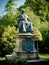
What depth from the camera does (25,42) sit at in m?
19.8

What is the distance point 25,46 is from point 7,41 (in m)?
8.23

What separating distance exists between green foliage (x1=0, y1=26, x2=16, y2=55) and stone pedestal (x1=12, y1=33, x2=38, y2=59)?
779cm

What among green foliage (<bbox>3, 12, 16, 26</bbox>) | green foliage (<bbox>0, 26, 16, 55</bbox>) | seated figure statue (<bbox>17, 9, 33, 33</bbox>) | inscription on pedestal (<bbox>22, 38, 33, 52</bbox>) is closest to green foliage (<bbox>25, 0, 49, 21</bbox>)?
green foliage (<bbox>3, 12, 16, 26</bbox>)

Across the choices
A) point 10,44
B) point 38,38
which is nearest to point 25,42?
point 10,44

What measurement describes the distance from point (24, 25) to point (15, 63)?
6.16m

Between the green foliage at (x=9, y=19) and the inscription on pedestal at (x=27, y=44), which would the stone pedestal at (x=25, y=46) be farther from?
the green foliage at (x=9, y=19)

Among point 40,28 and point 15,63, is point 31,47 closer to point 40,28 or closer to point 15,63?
point 15,63

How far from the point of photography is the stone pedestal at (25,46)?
19594 millimetres

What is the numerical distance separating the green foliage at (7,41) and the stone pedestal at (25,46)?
7.79 m

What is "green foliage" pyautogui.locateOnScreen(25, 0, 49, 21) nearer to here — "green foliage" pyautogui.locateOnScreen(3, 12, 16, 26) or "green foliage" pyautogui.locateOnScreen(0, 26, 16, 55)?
"green foliage" pyautogui.locateOnScreen(3, 12, 16, 26)

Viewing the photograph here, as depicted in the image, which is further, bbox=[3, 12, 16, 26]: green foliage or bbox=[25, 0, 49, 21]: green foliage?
bbox=[25, 0, 49, 21]: green foliage

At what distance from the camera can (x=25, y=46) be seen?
19.7 m

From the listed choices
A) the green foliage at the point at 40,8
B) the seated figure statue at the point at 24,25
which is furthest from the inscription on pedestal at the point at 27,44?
the green foliage at the point at 40,8

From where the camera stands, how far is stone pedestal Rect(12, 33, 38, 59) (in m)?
19.6
